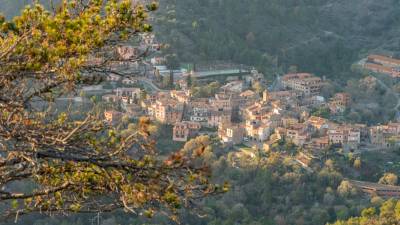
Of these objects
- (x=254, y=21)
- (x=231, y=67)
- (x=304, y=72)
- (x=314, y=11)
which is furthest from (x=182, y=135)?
(x=314, y=11)

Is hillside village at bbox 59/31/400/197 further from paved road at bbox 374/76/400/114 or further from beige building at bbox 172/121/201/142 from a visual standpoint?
paved road at bbox 374/76/400/114

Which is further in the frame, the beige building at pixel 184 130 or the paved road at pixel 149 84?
the paved road at pixel 149 84

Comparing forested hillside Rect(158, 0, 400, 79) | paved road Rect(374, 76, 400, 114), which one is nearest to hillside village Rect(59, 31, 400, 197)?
paved road Rect(374, 76, 400, 114)

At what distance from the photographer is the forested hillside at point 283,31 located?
113 ft

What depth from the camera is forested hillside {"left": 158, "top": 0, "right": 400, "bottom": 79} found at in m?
34.3

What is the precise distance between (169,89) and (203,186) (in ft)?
81.5

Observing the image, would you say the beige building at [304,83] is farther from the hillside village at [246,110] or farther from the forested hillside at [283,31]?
the forested hillside at [283,31]

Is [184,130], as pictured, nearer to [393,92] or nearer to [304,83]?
[304,83]

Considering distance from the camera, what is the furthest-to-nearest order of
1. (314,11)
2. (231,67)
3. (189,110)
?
(314,11)
(231,67)
(189,110)

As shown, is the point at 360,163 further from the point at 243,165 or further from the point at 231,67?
the point at 231,67

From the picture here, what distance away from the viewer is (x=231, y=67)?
3328cm

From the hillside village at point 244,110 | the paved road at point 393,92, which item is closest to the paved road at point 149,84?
the hillside village at point 244,110

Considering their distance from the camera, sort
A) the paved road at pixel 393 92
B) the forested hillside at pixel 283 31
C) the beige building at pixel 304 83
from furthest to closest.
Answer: the forested hillside at pixel 283 31 → the beige building at pixel 304 83 → the paved road at pixel 393 92

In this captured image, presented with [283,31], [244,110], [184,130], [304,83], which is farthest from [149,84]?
[283,31]
